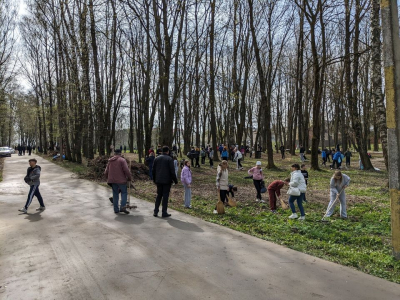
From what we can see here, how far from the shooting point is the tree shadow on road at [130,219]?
779 centimetres

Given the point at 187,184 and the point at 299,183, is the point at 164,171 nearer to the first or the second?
the point at 187,184

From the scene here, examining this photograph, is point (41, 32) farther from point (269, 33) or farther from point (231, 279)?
Result: point (231, 279)


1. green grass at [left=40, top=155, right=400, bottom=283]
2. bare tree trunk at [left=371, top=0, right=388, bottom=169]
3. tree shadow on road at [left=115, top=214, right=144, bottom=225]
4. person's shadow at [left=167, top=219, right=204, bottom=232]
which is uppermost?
bare tree trunk at [left=371, top=0, right=388, bottom=169]

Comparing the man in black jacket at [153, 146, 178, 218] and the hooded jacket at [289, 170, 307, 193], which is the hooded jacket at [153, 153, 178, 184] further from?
the hooded jacket at [289, 170, 307, 193]

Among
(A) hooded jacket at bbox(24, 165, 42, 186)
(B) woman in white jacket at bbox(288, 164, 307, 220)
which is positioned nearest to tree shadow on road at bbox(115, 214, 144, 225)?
(A) hooded jacket at bbox(24, 165, 42, 186)

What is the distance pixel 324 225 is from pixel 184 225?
3.37m

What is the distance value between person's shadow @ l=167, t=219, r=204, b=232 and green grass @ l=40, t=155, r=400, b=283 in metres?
0.73

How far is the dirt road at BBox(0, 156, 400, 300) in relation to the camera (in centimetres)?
407

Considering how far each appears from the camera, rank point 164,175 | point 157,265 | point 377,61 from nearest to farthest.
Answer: point 157,265
point 164,175
point 377,61

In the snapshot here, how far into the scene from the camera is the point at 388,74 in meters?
5.29

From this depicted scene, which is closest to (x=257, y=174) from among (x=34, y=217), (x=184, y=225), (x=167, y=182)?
(x=167, y=182)

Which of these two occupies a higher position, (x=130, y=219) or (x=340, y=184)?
(x=340, y=184)

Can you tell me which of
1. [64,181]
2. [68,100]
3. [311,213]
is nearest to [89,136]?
[68,100]

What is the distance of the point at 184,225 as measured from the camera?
24.7 ft
